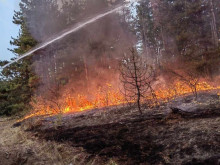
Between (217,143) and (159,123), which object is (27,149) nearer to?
(159,123)

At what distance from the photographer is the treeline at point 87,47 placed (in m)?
15.3

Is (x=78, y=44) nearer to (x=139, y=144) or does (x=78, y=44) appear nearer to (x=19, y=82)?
(x=19, y=82)

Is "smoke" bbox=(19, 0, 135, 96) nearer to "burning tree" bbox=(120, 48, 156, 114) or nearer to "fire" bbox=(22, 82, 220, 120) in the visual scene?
"fire" bbox=(22, 82, 220, 120)

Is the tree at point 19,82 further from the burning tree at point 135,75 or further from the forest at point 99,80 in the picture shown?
the burning tree at point 135,75

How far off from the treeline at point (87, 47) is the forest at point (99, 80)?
9 cm

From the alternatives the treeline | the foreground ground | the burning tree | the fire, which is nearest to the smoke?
the treeline

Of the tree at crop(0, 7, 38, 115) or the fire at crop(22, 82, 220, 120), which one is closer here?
the fire at crop(22, 82, 220, 120)

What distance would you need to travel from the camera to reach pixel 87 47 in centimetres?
1756

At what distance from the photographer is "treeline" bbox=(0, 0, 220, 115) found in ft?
50.1

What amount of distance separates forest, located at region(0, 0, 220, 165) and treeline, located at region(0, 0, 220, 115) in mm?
92

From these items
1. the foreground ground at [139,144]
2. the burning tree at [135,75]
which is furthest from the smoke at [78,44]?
the foreground ground at [139,144]

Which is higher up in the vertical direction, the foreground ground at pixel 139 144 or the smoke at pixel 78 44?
the smoke at pixel 78 44

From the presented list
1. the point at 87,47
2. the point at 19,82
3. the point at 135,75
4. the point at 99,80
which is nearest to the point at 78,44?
the point at 87,47

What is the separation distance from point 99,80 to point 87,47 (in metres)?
3.91
